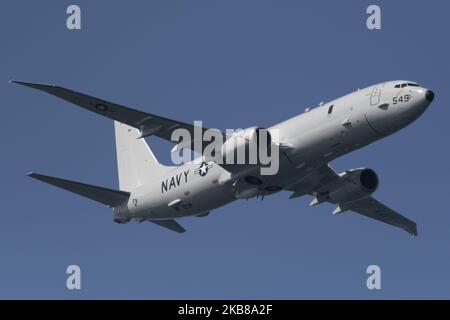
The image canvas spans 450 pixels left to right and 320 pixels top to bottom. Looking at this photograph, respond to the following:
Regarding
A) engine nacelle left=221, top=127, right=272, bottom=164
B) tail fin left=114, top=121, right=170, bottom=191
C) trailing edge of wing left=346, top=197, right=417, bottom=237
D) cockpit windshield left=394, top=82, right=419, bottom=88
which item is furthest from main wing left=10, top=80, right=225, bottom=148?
trailing edge of wing left=346, top=197, right=417, bottom=237

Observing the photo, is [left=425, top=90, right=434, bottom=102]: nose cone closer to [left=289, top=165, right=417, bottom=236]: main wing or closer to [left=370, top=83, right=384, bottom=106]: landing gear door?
[left=370, top=83, right=384, bottom=106]: landing gear door

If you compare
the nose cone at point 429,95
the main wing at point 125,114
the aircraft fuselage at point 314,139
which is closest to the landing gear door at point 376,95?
the aircraft fuselage at point 314,139

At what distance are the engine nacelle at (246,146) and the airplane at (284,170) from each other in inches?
6.9

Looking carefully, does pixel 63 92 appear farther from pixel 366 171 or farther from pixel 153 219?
pixel 366 171

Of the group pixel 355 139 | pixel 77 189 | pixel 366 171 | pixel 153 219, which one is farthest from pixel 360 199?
pixel 77 189

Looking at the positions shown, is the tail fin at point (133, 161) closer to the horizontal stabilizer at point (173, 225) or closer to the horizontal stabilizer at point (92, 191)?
the horizontal stabilizer at point (92, 191)

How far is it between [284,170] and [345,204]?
27.6 ft

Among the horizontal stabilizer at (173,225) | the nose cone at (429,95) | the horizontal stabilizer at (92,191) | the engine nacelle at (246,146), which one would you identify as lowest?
the horizontal stabilizer at (173,225)

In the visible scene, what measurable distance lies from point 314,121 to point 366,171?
29.2ft

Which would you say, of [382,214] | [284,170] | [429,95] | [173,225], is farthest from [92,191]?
[429,95]

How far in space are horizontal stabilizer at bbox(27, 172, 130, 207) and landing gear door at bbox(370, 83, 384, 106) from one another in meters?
18.7

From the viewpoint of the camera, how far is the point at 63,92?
4862cm

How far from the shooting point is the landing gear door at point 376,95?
4838 centimetres

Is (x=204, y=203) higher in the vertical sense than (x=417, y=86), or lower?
lower
